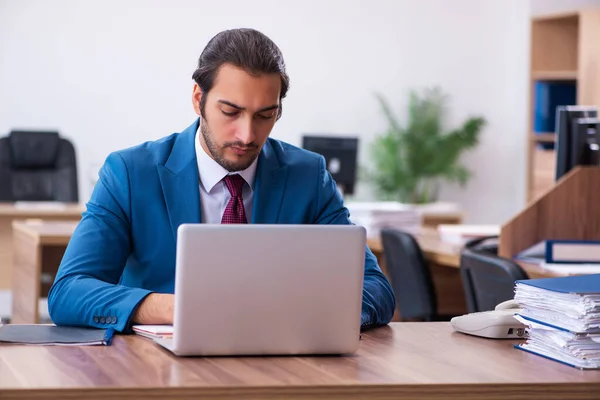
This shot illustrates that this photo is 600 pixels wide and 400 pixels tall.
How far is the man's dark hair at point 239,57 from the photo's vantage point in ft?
7.64

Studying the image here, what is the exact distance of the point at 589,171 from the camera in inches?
157

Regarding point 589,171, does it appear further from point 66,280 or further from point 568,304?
point 66,280

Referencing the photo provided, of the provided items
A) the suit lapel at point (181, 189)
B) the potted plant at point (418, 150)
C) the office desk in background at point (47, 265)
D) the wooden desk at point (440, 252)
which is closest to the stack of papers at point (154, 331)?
the suit lapel at point (181, 189)

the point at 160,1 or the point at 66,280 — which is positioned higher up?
the point at 160,1

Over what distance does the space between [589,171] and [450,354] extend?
2194 millimetres

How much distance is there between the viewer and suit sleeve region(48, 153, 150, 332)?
2146 millimetres

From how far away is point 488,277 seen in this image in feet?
11.4

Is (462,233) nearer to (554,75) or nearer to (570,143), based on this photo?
(570,143)

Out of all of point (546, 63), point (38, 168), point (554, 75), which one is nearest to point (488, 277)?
point (38, 168)

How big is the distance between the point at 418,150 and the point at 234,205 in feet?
20.5

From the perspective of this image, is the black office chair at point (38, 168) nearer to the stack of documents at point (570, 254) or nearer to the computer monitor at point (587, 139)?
the computer monitor at point (587, 139)

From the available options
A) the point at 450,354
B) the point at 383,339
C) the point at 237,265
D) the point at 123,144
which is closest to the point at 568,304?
the point at 450,354

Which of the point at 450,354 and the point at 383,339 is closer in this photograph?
the point at 450,354

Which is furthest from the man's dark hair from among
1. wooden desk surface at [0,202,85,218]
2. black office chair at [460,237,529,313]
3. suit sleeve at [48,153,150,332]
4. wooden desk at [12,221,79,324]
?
wooden desk surface at [0,202,85,218]
